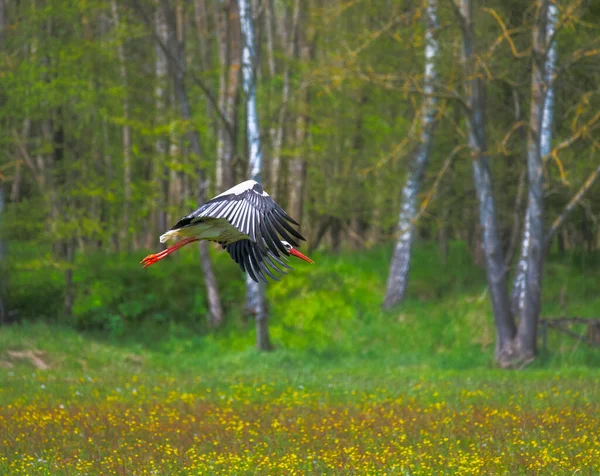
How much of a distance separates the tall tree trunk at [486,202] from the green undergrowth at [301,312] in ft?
2.43

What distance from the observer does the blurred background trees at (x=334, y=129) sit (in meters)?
16.0

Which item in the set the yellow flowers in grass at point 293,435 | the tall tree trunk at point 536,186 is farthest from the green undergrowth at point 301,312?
the yellow flowers in grass at point 293,435

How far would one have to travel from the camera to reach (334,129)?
23.4 metres

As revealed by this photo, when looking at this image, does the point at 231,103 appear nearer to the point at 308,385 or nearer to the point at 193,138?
the point at 193,138

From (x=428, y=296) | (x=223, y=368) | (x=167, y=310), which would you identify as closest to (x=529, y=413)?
(x=223, y=368)

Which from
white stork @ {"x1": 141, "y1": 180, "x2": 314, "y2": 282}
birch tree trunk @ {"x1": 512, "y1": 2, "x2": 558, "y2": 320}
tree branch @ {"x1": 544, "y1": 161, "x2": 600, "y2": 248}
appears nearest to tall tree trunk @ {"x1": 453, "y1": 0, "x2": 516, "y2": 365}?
birch tree trunk @ {"x1": 512, "y1": 2, "x2": 558, "y2": 320}

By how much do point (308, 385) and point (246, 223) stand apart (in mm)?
6558

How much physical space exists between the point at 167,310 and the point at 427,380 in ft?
25.8

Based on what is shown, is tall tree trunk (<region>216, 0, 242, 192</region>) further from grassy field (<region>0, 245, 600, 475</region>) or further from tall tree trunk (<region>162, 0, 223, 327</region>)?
grassy field (<region>0, 245, 600, 475</region>)

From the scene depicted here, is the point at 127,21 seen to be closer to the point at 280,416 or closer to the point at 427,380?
the point at 427,380

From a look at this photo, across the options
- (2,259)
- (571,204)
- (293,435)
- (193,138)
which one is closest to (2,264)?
(2,259)

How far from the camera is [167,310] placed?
20.3 m

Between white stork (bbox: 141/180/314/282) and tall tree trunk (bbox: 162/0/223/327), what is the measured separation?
1033 cm

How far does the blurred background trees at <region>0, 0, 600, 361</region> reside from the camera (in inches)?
631
